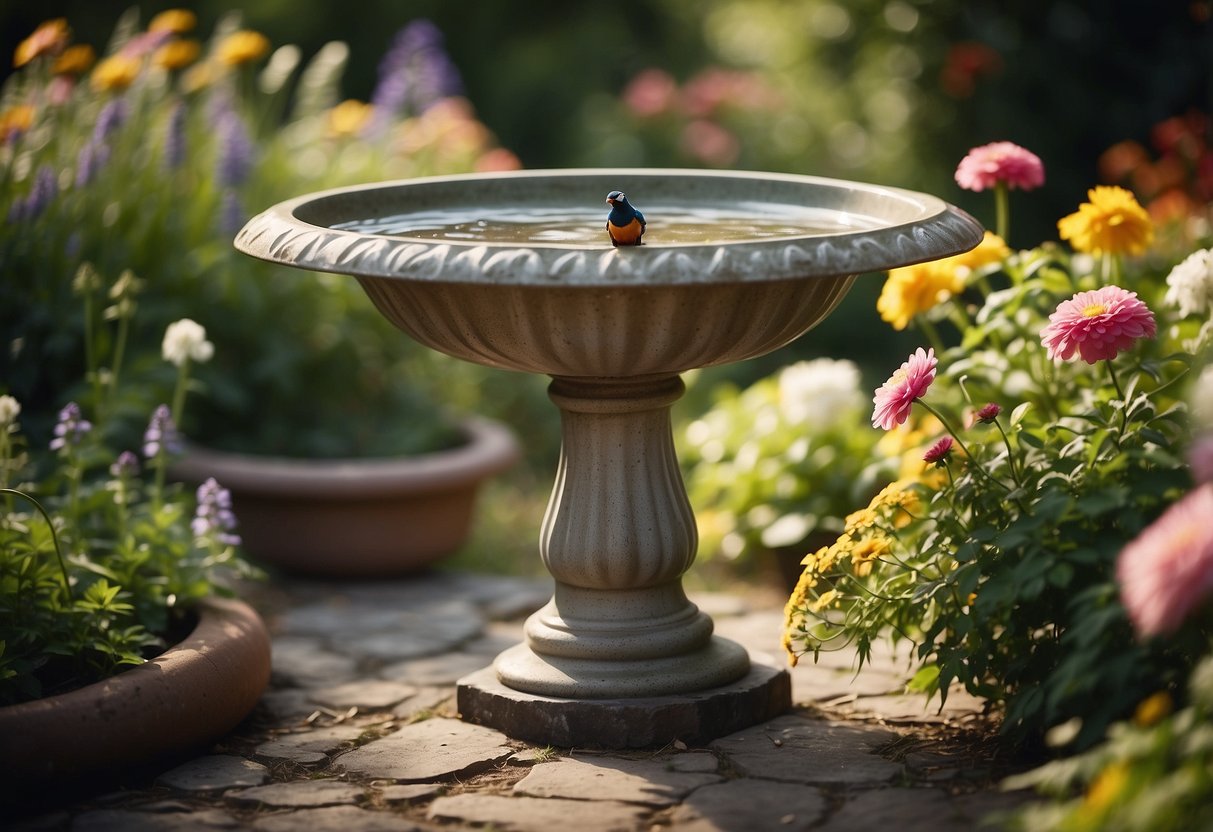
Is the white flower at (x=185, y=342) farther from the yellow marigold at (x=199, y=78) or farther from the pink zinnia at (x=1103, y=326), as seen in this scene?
the pink zinnia at (x=1103, y=326)

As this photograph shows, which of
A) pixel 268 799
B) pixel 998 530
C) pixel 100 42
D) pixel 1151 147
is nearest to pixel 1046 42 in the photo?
pixel 1151 147

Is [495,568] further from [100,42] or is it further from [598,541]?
[100,42]

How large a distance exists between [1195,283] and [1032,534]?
83 cm

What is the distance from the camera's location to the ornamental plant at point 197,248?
429cm

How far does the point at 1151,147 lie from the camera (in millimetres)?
6719

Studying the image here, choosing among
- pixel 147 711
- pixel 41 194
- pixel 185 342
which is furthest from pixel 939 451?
pixel 41 194

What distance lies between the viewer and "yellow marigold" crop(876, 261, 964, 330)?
336cm

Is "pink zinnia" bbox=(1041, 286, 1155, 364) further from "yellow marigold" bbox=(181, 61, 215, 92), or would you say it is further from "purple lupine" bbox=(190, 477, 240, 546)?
"yellow marigold" bbox=(181, 61, 215, 92)

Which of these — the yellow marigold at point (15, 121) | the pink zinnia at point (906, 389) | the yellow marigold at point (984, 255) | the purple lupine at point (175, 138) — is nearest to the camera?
the pink zinnia at point (906, 389)

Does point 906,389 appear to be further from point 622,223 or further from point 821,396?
point 821,396

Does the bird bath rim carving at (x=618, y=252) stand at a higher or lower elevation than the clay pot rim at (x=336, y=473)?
higher

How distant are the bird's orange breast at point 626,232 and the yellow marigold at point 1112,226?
1.05m

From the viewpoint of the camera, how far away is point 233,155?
4758mm

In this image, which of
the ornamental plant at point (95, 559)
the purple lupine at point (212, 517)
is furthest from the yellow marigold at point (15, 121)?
the purple lupine at point (212, 517)
